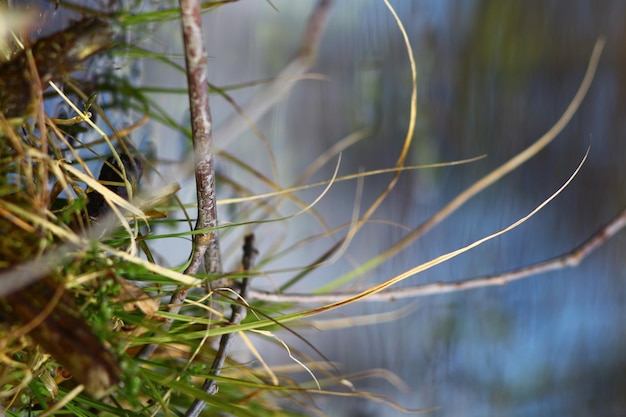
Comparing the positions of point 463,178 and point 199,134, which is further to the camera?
point 463,178

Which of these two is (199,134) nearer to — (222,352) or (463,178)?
(222,352)

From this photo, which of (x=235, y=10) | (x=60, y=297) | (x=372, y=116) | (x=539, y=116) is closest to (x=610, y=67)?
(x=539, y=116)

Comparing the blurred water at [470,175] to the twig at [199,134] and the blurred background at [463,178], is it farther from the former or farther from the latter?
the twig at [199,134]

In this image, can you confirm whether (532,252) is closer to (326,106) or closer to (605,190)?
(605,190)

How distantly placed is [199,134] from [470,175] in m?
0.31

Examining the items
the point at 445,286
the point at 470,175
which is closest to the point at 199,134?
the point at 445,286

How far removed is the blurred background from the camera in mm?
419

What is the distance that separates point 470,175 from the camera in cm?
43

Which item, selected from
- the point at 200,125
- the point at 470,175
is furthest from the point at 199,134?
the point at 470,175

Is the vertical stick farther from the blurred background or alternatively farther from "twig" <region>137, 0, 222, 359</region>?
the blurred background

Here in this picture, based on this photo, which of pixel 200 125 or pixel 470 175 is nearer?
pixel 200 125

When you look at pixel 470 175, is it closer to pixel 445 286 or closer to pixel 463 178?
pixel 463 178

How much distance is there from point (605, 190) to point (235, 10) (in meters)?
0.31

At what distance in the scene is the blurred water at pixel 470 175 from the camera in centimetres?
42
